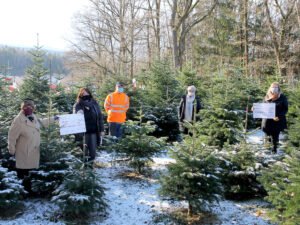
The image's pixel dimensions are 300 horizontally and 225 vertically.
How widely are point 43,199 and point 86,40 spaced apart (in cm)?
3519

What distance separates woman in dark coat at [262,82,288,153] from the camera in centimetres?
832

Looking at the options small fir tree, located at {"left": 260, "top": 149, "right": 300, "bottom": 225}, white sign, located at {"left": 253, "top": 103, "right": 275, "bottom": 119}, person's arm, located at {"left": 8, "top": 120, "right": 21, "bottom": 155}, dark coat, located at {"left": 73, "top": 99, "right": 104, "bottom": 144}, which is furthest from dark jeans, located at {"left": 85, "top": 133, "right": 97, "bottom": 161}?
white sign, located at {"left": 253, "top": 103, "right": 275, "bottom": 119}

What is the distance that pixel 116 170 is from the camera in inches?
333

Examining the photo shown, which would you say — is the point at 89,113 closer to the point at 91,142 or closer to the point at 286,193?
the point at 91,142

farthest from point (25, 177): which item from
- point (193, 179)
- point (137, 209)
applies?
point (193, 179)

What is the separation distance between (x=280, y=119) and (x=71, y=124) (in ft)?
17.5

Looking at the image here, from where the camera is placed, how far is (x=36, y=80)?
1193 cm

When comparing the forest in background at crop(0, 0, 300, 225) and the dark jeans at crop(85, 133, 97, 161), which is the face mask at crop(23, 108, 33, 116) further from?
the dark jeans at crop(85, 133, 97, 161)

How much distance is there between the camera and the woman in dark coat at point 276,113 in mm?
8320

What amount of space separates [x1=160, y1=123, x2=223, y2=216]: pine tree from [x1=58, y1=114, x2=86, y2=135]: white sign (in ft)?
6.57

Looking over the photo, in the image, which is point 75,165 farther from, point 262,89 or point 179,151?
point 262,89

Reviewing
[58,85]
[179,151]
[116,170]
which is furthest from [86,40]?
[179,151]

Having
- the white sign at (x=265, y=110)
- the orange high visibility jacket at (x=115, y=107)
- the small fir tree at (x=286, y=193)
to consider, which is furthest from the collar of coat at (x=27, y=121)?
the white sign at (x=265, y=110)

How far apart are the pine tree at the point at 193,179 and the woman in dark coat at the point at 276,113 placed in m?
3.26
